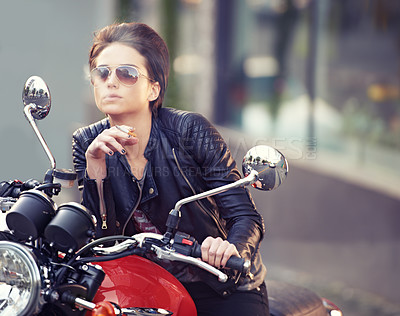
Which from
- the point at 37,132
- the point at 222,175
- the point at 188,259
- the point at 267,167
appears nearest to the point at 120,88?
the point at 37,132

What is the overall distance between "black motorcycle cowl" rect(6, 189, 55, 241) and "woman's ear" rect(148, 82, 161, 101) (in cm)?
64

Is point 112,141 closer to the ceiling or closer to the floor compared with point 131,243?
closer to the ceiling

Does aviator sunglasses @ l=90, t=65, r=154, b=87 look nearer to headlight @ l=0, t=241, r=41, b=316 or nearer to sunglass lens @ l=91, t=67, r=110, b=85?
sunglass lens @ l=91, t=67, r=110, b=85

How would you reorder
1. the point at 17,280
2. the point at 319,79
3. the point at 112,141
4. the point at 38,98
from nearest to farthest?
the point at 17,280
the point at 112,141
the point at 38,98
the point at 319,79

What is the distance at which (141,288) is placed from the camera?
73.1 inches

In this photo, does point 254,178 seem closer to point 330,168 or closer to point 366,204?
point 366,204

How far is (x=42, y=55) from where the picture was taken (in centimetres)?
324

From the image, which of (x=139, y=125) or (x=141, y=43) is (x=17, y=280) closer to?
(x=139, y=125)

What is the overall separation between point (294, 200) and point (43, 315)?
4.42 m

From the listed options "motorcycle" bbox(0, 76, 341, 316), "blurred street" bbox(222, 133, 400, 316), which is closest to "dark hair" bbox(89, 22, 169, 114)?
"motorcycle" bbox(0, 76, 341, 316)

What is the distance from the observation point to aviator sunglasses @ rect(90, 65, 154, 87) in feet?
6.92

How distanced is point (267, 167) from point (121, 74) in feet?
1.87

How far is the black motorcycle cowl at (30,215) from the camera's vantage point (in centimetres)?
168

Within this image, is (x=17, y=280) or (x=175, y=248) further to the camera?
(x=175, y=248)
